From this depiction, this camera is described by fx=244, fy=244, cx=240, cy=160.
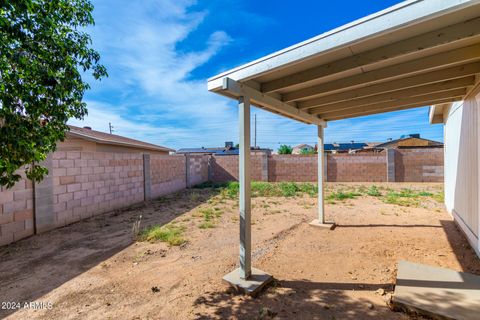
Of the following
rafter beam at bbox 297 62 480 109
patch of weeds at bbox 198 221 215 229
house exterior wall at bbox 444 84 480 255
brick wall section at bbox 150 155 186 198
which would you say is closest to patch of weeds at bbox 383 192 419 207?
house exterior wall at bbox 444 84 480 255

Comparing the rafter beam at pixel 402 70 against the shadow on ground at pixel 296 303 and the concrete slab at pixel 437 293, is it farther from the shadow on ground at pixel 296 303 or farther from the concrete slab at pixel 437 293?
the shadow on ground at pixel 296 303

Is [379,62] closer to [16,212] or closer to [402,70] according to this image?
[402,70]

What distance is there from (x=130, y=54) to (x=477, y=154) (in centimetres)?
719

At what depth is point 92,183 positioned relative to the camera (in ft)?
20.9

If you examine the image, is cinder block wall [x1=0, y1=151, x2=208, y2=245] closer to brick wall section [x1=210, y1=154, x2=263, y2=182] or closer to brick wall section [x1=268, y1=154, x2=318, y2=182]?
brick wall section [x1=210, y1=154, x2=263, y2=182]

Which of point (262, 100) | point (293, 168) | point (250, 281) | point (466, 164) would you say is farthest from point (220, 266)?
point (293, 168)

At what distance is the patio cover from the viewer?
1812 mm

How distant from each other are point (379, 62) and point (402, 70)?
53cm

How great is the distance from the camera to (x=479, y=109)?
11.3ft

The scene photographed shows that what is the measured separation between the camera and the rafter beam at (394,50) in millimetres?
1847

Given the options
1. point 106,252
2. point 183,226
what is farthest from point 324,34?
point 183,226

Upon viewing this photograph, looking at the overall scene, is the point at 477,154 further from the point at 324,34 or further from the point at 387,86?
the point at 324,34

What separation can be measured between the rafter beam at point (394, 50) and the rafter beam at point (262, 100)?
1.14 feet

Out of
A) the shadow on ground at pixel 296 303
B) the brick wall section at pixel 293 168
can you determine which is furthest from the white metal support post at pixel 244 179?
the brick wall section at pixel 293 168
